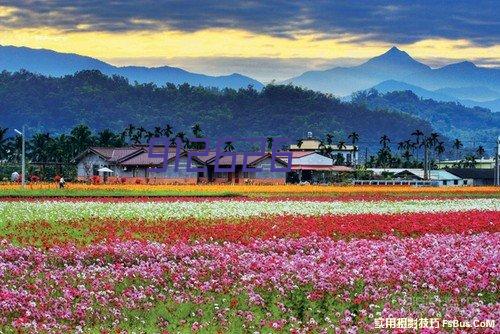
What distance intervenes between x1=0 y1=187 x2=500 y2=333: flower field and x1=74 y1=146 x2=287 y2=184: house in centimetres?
5258

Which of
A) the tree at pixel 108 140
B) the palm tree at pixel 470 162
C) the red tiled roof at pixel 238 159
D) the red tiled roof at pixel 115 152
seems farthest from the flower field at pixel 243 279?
the palm tree at pixel 470 162

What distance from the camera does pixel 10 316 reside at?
42.0 feet

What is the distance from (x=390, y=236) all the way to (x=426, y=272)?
Result: 7136 mm

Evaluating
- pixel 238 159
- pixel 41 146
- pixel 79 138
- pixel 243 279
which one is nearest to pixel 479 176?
pixel 238 159

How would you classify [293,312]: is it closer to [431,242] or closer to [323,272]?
[323,272]

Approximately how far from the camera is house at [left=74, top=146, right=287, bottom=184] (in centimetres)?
7688

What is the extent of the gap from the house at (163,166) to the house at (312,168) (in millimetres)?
12023

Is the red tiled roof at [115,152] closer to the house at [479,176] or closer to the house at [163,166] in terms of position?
the house at [163,166]

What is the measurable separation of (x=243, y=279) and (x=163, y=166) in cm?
6241

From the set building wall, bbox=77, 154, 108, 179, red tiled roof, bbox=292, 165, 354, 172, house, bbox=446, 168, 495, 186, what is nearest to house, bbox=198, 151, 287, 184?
building wall, bbox=77, 154, 108, 179

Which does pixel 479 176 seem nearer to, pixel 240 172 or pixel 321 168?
pixel 321 168

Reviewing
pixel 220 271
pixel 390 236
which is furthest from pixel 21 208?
pixel 220 271

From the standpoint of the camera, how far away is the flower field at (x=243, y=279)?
484 inches

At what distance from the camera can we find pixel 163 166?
3024 inches
